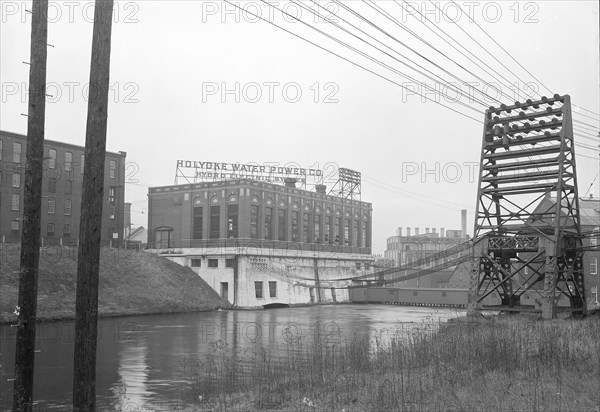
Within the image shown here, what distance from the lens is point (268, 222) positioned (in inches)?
2699

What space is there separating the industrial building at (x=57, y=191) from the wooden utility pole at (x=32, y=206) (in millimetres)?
43775

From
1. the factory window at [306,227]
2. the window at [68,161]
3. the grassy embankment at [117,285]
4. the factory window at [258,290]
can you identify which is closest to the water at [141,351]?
the grassy embankment at [117,285]

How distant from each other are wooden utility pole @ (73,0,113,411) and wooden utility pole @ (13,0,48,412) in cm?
210

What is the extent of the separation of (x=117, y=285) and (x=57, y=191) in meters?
17.2

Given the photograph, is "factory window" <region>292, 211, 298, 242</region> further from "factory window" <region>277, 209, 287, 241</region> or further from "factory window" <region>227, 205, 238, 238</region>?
"factory window" <region>227, 205, 238, 238</region>

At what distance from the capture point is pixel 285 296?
65.4 m

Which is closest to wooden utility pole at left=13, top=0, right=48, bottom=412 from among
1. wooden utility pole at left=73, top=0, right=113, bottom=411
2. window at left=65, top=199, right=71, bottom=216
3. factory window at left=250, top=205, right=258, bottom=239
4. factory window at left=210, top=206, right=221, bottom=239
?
wooden utility pole at left=73, top=0, right=113, bottom=411

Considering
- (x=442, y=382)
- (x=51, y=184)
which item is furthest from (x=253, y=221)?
(x=442, y=382)

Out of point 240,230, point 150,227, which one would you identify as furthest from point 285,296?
point 150,227

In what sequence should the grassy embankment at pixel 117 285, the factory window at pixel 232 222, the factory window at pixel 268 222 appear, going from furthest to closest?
the factory window at pixel 268 222 → the factory window at pixel 232 222 → the grassy embankment at pixel 117 285

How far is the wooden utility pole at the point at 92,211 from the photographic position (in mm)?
10164

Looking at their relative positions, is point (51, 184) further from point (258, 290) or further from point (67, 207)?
point (258, 290)

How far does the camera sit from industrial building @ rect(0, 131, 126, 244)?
55594 mm

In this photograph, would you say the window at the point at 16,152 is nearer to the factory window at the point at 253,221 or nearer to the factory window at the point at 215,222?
the factory window at the point at 215,222
